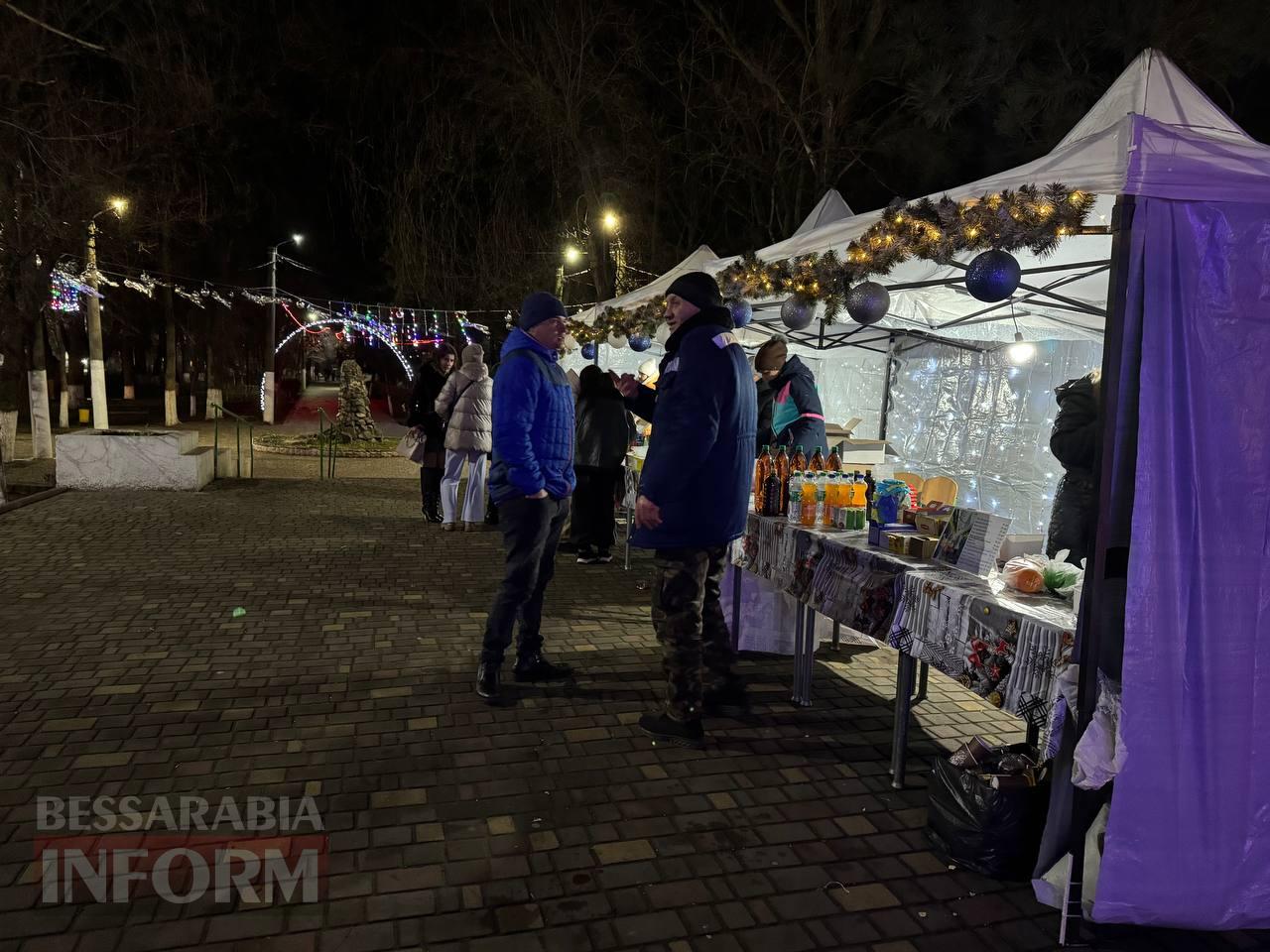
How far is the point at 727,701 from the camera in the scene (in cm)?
443

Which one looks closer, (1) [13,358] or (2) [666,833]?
(2) [666,833]

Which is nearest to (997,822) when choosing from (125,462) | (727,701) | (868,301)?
(727,701)

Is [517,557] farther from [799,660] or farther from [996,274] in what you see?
[996,274]

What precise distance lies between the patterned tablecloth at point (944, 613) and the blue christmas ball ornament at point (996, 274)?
4.74 ft

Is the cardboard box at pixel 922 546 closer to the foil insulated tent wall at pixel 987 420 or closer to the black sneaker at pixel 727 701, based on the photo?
the black sneaker at pixel 727 701

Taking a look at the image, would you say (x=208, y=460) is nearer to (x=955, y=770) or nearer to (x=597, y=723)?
(x=597, y=723)

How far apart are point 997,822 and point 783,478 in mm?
2299

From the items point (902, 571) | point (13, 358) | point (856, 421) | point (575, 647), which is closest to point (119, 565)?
point (575, 647)

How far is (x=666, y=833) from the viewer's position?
324 centimetres

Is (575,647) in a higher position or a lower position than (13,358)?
lower

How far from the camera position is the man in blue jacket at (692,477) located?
368cm

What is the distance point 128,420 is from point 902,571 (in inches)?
1184

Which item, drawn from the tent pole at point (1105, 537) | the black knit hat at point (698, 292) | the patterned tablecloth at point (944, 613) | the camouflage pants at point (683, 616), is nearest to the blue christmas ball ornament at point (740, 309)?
the patterned tablecloth at point (944, 613)

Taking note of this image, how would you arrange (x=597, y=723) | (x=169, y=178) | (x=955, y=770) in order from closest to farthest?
(x=955, y=770)
(x=597, y=723)
(x=169, y=178)
